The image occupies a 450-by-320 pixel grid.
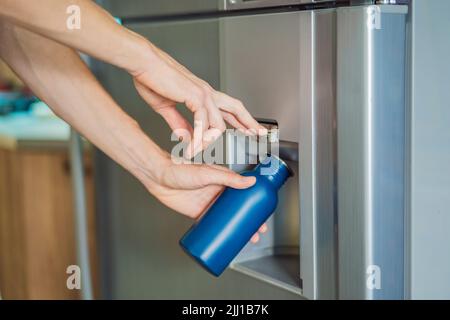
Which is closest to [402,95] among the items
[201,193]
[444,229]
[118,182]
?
[444,229]

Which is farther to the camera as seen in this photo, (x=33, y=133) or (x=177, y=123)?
(x=33, y=133)

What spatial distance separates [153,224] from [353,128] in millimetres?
524

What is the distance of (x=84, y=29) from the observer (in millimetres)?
800

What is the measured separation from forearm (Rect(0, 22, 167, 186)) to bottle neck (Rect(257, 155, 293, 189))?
194 millimetres

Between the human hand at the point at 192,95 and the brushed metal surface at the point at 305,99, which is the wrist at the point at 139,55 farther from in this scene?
the brushed metal surface at the point at 305,99

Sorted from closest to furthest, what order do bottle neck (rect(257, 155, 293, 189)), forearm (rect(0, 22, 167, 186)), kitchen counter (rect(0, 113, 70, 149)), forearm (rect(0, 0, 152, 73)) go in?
forearm (rect(0, 0, 152, 73)) < bottle neck (rect(257, 155, 293, 189)) < forearm (rect(0, 22, 167, 186)) < kitchen counter (rect(0, 113, 70, 149))

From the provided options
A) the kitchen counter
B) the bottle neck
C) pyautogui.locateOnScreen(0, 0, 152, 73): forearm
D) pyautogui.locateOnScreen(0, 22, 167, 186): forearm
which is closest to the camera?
pyautogui.locateOnScreen(0, 0, 152, 73): forearm

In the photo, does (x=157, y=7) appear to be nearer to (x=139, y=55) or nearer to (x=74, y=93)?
(x=74, y=93)

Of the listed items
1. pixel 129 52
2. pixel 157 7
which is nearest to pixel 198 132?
pixel 129 52

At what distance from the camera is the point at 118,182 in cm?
130

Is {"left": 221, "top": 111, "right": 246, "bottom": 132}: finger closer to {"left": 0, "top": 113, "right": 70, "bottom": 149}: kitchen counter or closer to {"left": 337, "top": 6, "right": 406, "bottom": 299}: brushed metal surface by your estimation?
{"left": 337, "top": 6, "right": 406, "bottom": 299}: brushed metal surface

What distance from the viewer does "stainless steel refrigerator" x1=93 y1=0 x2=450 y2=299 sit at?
809 millimetres

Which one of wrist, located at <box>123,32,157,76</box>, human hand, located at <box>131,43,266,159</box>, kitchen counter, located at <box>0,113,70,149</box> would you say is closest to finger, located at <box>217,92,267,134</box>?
human hand, located at <box>131,43,266,159</box>

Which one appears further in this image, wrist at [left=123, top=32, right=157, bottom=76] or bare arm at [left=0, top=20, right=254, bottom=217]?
bare arm at [left=0, top=20, right=254, bottom=217]
